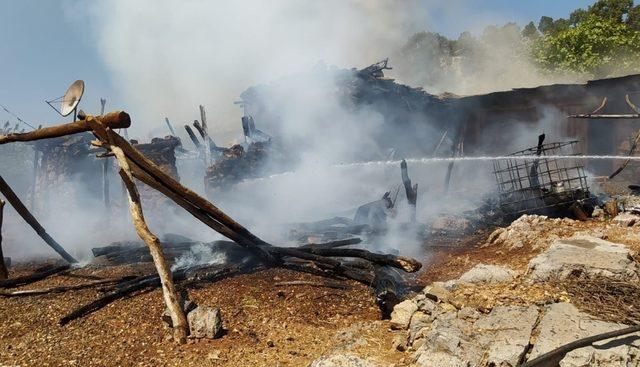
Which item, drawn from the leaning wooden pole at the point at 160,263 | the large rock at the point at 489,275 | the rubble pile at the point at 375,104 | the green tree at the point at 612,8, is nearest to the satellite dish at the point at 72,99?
the leaning wooden pole at the point at 160,263

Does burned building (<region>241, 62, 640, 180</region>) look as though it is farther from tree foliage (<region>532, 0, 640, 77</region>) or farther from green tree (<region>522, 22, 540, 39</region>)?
green tree (<region>522, 22, 540, 39</region>)

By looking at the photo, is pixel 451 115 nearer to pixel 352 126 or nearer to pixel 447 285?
pixel 352 126

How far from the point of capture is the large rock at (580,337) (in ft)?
10.7

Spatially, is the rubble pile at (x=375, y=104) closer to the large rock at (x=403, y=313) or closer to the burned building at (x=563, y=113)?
the burned building at (x=563, y=113)

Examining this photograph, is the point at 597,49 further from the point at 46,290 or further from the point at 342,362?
the point at 46,290

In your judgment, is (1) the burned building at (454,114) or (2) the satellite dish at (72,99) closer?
(2) the satellite dish at (72,99)

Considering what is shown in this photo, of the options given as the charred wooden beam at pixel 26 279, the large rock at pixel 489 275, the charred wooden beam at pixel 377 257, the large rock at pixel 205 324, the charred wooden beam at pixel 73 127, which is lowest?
the large rock at pixel 489 275

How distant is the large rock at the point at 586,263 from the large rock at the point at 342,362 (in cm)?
306

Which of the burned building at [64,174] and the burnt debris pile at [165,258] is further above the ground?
the burned building at [64,174]

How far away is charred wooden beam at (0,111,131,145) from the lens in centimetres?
558

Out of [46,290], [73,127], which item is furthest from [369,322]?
[46,290]

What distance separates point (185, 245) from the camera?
9.33m

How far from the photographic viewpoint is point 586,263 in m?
5.32

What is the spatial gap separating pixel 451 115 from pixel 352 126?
4990mm
